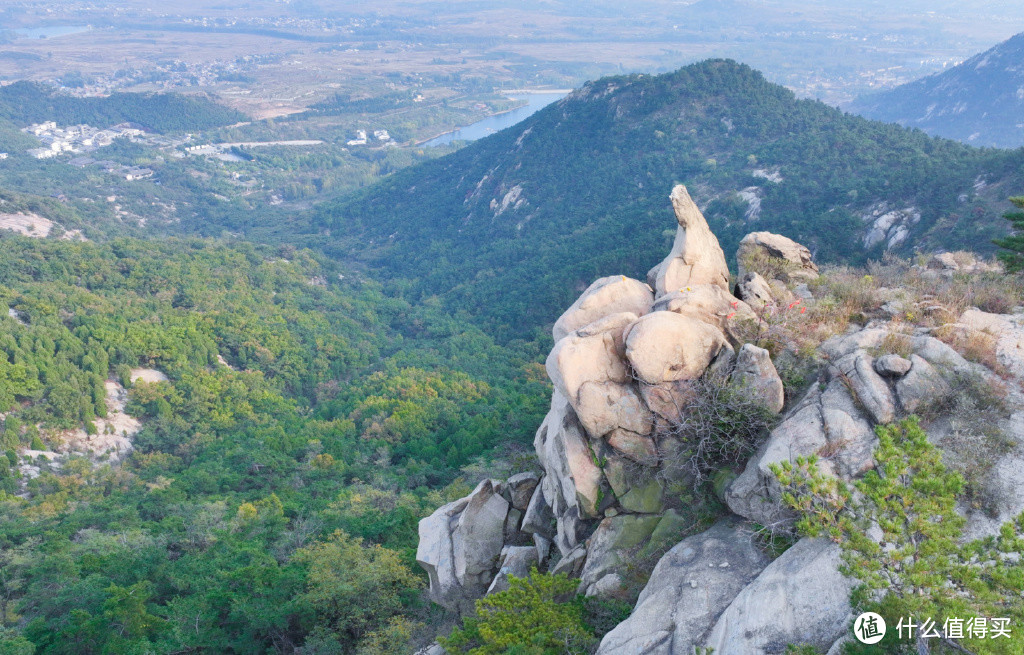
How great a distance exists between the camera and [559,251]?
82.9 metres

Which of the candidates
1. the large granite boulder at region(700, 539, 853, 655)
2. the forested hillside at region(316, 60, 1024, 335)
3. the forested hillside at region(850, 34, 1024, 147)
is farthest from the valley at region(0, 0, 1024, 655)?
the forested hillside at region(850, 34, 1024, 147)

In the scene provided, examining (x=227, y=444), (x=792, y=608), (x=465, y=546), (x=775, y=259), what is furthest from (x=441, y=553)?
(x=227, y=444)

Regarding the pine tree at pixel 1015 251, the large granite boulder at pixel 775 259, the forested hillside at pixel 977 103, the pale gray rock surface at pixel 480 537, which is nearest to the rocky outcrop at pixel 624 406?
the pale gray rock surface at pixel 480 537

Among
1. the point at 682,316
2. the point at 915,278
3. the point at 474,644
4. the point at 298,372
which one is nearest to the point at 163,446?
the point at 298,372

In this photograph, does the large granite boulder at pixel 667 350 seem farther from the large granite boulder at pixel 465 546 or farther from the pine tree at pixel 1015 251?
the pine tree at pixel 1015 251

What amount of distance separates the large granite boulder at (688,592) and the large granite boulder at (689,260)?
8028mm

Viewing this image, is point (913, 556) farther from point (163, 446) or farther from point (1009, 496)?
point (163, 446)

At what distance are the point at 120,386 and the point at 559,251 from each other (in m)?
49.3

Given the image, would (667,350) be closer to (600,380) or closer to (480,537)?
(600,380)

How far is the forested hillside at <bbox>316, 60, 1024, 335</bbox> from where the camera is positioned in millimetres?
55500

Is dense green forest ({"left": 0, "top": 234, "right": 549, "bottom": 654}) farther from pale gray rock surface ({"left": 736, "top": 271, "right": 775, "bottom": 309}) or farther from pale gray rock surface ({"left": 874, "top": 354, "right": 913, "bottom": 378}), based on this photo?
pale gray rock surface ({"left": 874, "top": 354, "right": 913, "bottom": 378})

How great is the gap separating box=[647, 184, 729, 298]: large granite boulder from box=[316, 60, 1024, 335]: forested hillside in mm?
32758

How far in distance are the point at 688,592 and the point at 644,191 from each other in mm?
82032

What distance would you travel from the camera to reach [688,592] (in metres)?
13.4
